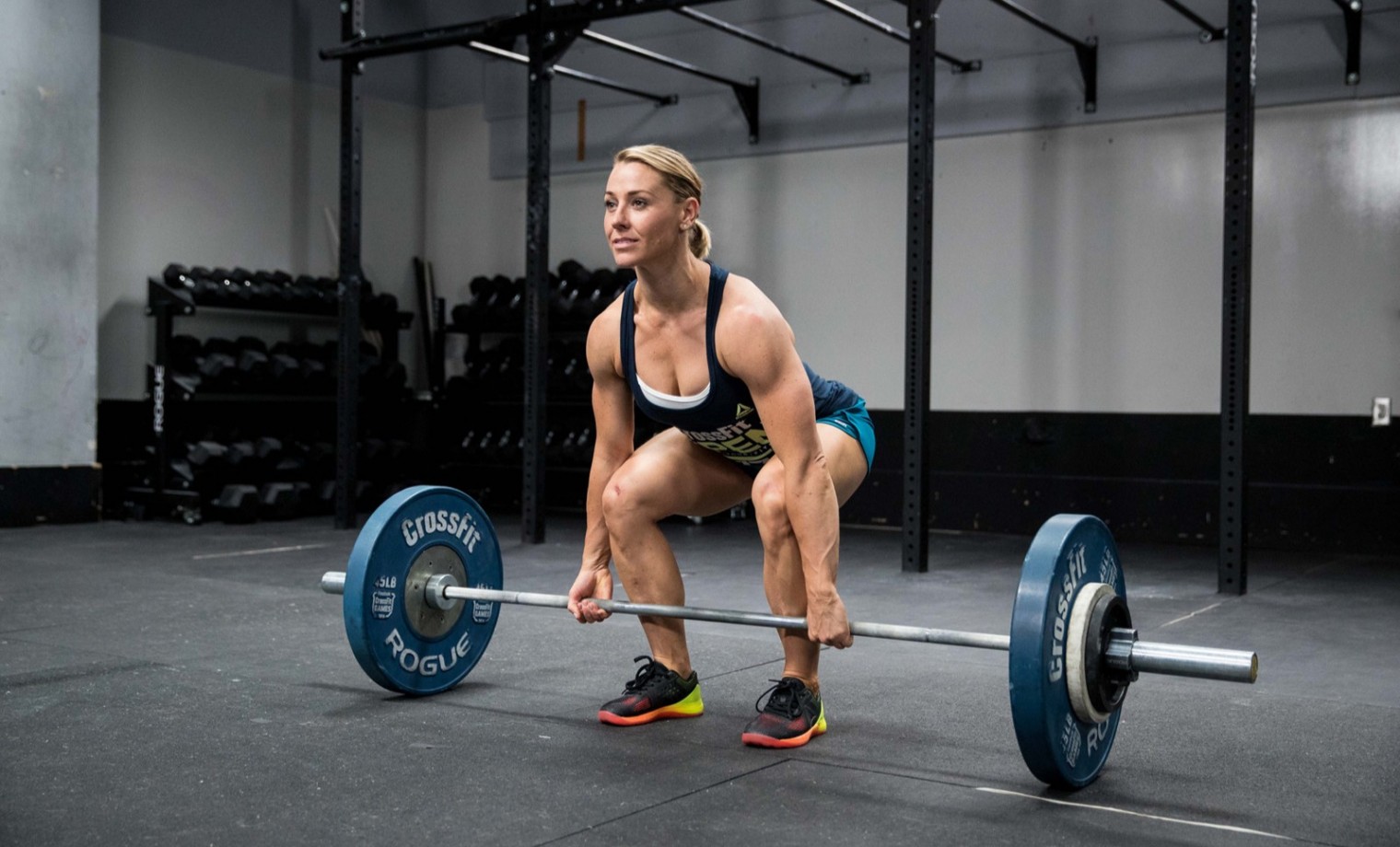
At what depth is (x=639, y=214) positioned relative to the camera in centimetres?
225

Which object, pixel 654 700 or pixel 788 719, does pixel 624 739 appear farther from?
pixel 788 719

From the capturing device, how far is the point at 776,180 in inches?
272

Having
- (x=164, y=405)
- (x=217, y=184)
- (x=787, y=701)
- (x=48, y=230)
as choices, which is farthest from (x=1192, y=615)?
(x=217, y=184)

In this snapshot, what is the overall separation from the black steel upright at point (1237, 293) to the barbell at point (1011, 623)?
2198 mm

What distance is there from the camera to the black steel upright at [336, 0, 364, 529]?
615cm

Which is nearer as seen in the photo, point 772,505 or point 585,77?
point 772,505

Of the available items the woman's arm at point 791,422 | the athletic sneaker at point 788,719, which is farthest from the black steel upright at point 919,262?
the woman's arm at point 791,422

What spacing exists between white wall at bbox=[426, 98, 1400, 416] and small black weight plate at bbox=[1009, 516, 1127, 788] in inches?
156

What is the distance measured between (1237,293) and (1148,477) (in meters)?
1.76

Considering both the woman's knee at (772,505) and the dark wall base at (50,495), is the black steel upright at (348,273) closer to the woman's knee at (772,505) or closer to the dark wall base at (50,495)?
the dark wall base at (50,495)

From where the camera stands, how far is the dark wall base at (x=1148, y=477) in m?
5.45

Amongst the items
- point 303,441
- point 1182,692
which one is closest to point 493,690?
point 1182,692

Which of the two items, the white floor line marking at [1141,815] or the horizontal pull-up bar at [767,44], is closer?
the white floor line marking at [1141,815]

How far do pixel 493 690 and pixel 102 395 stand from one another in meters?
4.73
